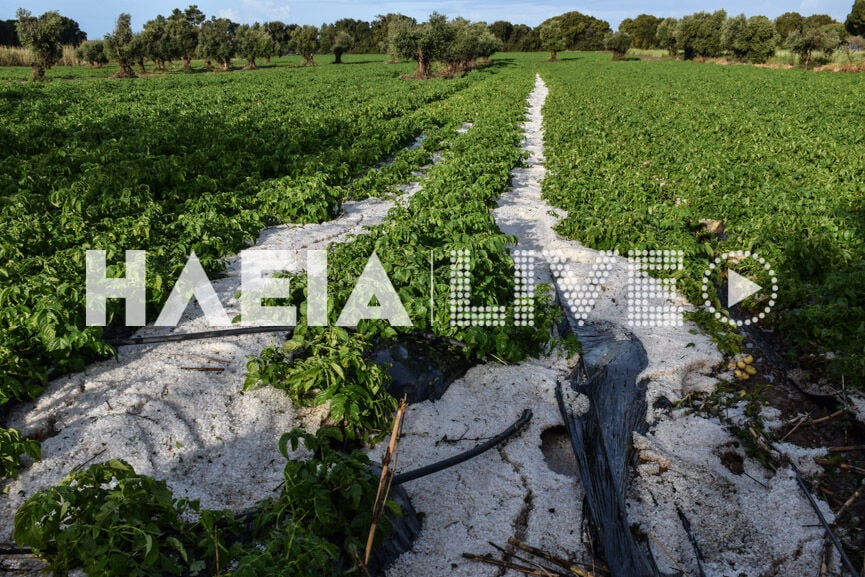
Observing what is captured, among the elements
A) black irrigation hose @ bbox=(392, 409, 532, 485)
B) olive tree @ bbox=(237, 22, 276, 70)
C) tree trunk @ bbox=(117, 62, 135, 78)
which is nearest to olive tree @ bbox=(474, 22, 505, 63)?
olive tree @ bbox=(237, 22, 276, 70)

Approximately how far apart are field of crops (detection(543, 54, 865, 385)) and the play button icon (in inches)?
4.6

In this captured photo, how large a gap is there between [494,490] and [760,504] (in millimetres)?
1768

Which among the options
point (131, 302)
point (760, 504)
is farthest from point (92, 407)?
point (760, 504)

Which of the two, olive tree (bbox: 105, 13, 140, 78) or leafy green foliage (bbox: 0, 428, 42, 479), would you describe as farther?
olive tree (bbox: 105, 13, 140, 78)

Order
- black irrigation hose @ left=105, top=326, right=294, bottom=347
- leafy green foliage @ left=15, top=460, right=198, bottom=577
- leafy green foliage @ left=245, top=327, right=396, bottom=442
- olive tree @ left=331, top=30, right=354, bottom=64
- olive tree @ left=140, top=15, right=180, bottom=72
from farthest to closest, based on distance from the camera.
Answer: olive tree @ left=331, top=30, right=354, bottom=64 → olive tree @ left=140, top=15, right=180, bottom=72 → black irrigation hose @ left=105, top=326, right=294, bottom=347 → leafy green foliage @ left=245, top=327, right=396, bottom=442 → leafy green foliage @ left=15, top=460, right=198, bottom=577

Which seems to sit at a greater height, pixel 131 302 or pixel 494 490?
pixel 131 302

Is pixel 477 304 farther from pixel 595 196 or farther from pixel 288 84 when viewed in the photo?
pixel 288 84

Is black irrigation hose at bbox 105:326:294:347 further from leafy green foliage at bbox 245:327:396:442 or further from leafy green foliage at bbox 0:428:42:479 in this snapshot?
leafy green foliage at bbox 0:428:42:479

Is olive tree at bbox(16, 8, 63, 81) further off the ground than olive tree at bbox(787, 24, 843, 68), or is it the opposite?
olive tree at bbox(787, 24, 843, 68)

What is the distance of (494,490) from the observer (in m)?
3.74

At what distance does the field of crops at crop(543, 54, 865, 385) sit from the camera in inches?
218

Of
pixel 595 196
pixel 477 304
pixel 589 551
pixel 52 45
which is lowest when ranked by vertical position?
pixel 589 551

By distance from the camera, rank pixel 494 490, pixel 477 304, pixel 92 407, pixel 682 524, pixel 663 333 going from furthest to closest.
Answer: pixel 663 333 < pixel 477 304 < pixel 92 407 < pixel 494 490 < pixel 682 524

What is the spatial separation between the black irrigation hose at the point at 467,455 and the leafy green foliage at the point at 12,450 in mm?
2256
